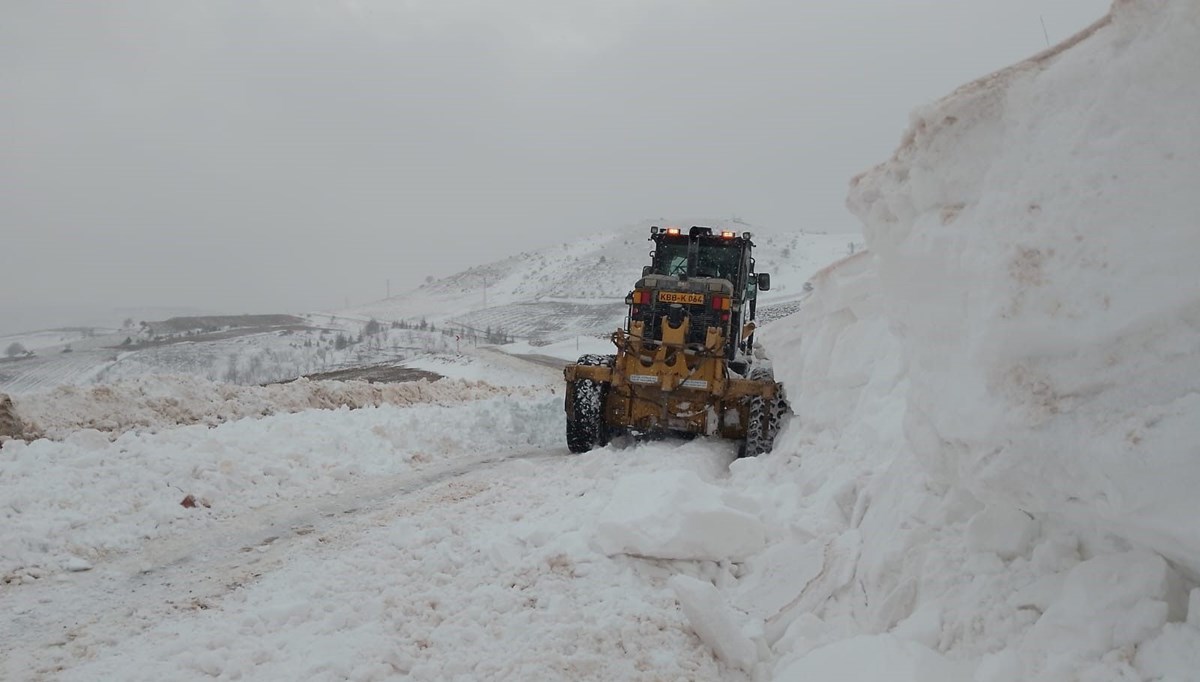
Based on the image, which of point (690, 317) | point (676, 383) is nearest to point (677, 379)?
point (676, 383)

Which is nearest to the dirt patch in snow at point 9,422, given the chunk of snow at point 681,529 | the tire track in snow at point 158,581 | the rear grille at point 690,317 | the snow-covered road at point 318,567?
the snow-covered road at point 318,567

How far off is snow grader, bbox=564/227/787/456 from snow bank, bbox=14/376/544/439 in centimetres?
477

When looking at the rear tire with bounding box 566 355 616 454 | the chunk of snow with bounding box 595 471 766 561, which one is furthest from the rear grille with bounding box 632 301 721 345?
the chunk of snow with bounding box 595 471 766 561

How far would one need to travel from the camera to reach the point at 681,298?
1032 cm

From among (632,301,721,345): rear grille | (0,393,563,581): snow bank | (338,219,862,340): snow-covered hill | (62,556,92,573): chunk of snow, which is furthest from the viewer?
(338,219,862,340): snow-covered hill

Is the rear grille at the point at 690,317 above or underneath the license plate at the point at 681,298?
underneath

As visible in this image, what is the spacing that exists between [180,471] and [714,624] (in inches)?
233

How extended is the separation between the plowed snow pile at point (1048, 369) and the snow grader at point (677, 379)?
219 inches

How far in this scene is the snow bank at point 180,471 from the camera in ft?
19.6

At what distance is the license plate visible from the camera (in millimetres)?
10281

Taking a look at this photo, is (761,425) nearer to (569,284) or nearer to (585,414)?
(585,414)

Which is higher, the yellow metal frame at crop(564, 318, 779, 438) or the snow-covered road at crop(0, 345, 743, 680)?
the yellow metal frame at crop(564, 318, 779, 438)

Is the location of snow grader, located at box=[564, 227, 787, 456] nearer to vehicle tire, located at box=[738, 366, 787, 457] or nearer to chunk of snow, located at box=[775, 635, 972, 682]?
vehicle tire, located at box=[738, 366, 787, 457]

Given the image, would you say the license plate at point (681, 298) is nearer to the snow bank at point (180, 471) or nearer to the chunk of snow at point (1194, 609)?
the snow bank at point (180, 471)
